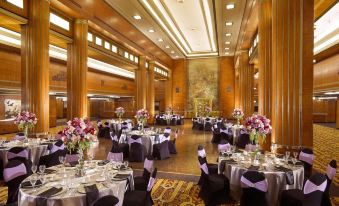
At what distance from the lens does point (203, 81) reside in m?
21.6

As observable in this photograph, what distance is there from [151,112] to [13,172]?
13.2 meters

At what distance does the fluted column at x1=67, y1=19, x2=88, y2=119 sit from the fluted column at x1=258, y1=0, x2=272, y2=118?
19.8 feet

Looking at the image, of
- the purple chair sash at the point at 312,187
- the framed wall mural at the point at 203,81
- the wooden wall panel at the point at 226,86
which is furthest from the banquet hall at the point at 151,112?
the framed wall mural at the point at 203,81

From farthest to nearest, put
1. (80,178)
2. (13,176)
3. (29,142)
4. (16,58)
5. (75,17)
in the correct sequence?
1. (16,58)
2. (75,17)
3. (29,142)
4. (13,176)
5. (80,178)

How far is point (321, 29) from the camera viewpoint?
1024cm

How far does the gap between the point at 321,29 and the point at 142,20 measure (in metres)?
7.93

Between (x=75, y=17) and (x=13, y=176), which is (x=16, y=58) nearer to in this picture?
(x=75, y=17)

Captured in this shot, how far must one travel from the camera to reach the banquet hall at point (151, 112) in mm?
3205

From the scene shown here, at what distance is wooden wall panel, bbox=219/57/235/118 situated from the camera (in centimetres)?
2081

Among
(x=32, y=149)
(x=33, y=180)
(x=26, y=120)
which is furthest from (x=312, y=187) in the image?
(x=26, y=120)

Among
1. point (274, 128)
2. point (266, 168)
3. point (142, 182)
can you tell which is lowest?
point (142, 182)

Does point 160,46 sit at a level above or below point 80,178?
above

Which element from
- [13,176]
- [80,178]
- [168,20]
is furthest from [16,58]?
[80,178]

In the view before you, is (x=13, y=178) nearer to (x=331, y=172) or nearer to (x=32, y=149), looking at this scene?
(x=32, y=149)
